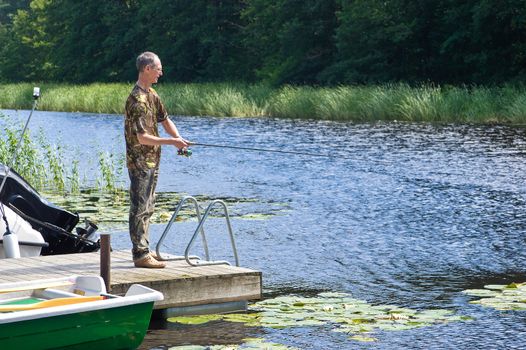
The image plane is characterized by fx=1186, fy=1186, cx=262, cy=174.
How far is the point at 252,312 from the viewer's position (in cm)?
1094

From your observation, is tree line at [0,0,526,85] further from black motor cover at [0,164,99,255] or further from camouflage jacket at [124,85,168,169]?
camouflage jacket at [124,85,168,169]

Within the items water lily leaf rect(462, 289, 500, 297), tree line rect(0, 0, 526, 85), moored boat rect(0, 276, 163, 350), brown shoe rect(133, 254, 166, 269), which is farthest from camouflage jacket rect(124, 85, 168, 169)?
tree line rect(0, 0, 526, 85)

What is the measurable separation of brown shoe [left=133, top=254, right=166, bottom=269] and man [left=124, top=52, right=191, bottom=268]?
0.60 ft

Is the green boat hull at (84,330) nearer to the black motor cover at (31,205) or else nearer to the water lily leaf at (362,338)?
the water lily leaf at (362,338)

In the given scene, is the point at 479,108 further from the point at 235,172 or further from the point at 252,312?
the point at 252,312

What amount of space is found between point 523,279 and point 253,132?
26.2 m

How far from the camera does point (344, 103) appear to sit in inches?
1786

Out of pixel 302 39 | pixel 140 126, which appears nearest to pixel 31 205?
pixel 140 126

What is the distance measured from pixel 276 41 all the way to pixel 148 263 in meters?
63.4

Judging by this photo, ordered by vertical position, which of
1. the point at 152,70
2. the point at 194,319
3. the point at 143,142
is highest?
the point at 152,70

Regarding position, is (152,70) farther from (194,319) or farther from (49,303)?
(49,303)

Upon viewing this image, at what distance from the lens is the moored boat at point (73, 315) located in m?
8.62

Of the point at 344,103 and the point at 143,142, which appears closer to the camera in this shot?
the point at 143,142

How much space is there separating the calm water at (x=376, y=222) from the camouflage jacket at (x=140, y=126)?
148 centimetres
